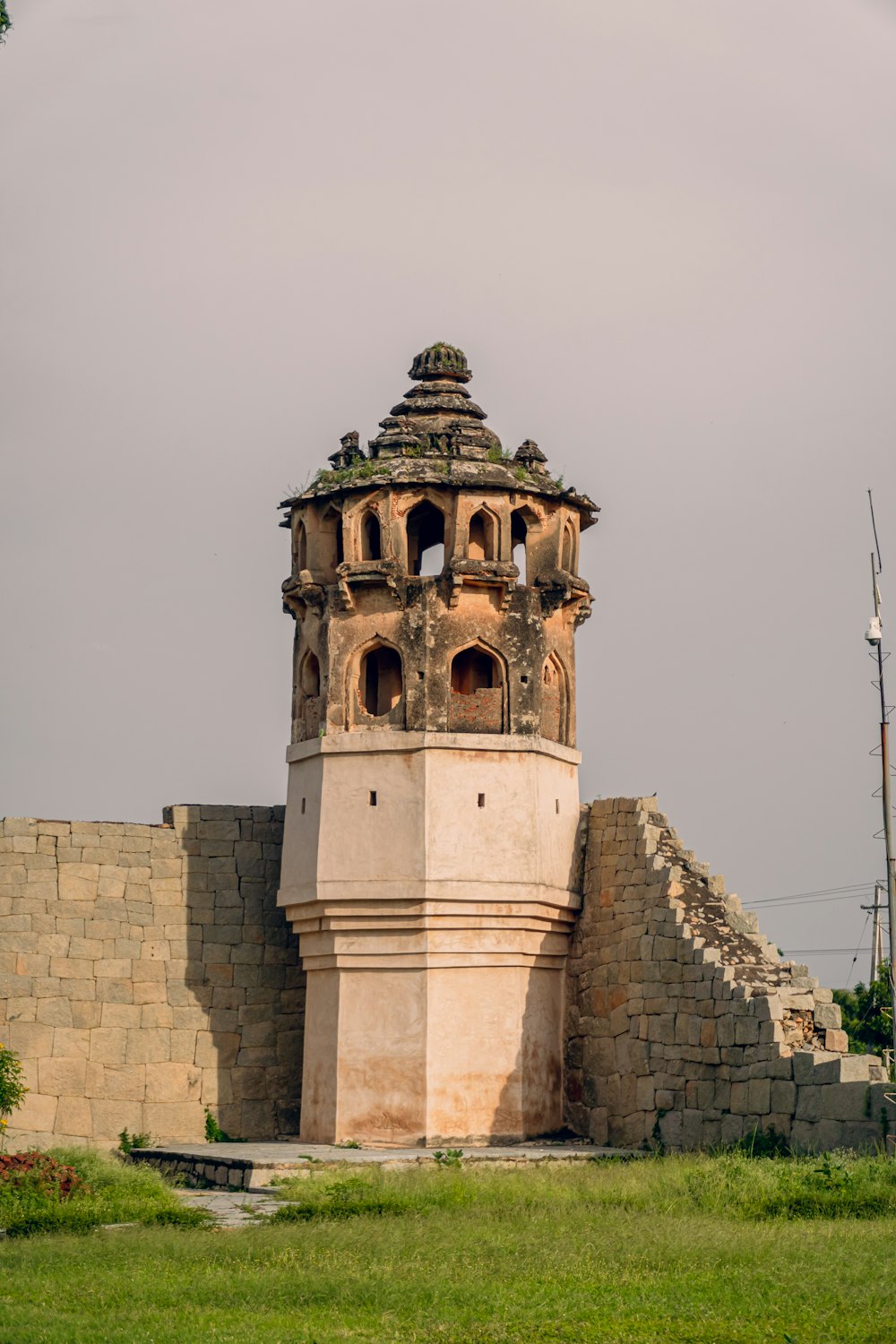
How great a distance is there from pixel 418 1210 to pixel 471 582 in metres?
8.34

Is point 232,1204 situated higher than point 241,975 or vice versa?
point 241,975

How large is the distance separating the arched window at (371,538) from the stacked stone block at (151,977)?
3.31 meters

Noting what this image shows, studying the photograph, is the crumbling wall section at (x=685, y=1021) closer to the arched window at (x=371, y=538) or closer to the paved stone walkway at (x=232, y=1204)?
the arched window at (x=371, y=538)

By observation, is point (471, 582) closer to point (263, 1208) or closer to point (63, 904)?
point (63, 904)

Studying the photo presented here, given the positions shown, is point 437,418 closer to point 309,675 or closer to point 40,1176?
point 309,675

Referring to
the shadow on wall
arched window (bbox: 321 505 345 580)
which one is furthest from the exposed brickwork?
the shadow on wall

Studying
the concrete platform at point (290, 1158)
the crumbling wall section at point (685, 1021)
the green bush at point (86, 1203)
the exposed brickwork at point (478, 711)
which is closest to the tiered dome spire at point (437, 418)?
the exposed brickwork at point (478, 711)

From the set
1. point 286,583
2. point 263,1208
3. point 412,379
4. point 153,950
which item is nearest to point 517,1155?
point 263,1208

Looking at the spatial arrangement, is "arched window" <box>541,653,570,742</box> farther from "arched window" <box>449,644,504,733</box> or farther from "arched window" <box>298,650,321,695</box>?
"arched window" <box>298,650,321,695</box>

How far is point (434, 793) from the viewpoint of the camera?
21.0 m

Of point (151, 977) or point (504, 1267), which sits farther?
point (151, 977)

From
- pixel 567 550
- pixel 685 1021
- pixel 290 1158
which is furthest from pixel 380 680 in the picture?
pixel 290 1158

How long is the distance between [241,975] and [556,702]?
4820 millimetres

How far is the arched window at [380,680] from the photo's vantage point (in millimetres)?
22625
